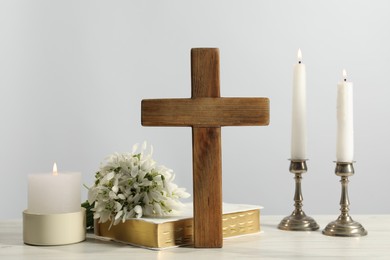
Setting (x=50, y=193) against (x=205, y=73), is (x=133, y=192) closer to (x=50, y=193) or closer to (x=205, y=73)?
(x=50, y=193)

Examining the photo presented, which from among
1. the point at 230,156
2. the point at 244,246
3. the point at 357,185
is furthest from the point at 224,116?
the point at 357,185

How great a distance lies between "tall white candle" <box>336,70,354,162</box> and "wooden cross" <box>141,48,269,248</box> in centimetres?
21

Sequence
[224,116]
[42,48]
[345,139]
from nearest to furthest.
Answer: [224,116] < [345,139] < [42,48]

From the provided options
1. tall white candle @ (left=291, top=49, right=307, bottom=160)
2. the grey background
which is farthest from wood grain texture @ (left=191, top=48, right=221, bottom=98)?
the grey background

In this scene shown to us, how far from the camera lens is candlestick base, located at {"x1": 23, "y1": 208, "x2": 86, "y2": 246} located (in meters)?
1.08

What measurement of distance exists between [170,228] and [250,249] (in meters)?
0.14

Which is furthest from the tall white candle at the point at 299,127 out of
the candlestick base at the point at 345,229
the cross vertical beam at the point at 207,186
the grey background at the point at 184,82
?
the grey background at the point at 184,82

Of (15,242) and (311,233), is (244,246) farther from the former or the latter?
(15,242)

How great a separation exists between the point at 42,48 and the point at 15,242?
54.0 inches

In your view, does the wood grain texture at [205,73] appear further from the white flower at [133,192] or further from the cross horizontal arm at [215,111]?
the white flower at [133,192]

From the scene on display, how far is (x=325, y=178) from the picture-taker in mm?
2486

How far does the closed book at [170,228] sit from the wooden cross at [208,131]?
3cm

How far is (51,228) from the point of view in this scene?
1085 millimetres

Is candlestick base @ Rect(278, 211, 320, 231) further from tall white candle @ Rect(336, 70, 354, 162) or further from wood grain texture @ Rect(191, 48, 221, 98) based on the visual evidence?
wood grain texture @ Rect(191, 48, 221, 98)
